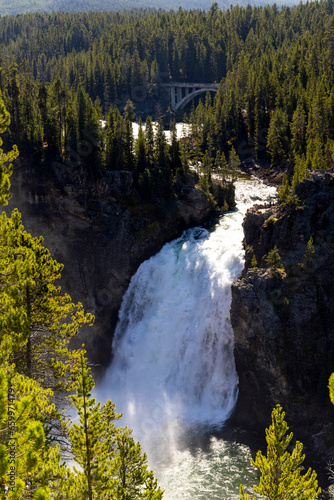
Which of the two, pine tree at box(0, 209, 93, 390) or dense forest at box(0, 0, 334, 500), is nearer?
dense forest at box(0, 0, 334, 500)

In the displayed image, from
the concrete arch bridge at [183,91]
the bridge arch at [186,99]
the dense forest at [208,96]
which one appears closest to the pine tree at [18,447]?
the dense forest at [208,96]

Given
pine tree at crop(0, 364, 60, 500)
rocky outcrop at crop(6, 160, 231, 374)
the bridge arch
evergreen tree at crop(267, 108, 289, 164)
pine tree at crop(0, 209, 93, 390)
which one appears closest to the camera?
pine tree at crop(0, 364, 60, 500)

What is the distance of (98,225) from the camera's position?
61.8 metres

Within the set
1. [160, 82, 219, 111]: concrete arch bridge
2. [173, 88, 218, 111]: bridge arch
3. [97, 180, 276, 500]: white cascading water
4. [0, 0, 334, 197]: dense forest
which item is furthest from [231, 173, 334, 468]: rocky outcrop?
[173, 88, 218, 111]: bridge arch

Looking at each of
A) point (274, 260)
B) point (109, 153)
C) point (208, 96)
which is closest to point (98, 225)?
point (109, 153)

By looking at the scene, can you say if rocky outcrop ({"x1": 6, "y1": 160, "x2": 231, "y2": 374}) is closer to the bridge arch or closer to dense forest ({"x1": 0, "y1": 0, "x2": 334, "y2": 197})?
dense forest ({"x1": 0, "y1": 0, "x2": 334, "y2": 197})

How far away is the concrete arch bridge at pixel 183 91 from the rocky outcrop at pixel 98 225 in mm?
102947

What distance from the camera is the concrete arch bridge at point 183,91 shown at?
15977 cm

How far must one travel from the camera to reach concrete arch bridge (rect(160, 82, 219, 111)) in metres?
160

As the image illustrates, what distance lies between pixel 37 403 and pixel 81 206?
4481cm

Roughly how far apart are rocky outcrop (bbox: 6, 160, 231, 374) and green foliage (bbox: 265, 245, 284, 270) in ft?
70.1

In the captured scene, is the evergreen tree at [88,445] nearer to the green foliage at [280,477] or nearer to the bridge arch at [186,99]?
the green foliage at [280,477]

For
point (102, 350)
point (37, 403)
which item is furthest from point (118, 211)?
point (37, 403)

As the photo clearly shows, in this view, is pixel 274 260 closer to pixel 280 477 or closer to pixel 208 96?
pixel 280 477
